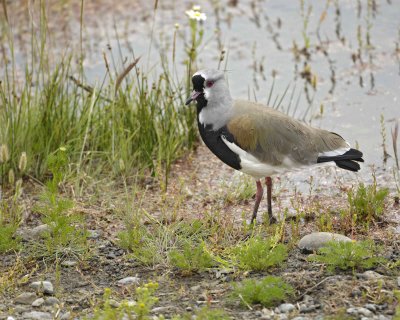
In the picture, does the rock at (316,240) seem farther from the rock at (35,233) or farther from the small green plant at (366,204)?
the rock at (35,233)

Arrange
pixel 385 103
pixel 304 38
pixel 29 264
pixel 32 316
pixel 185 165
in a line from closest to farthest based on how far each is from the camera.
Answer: pixel 32 316 < pixel 29 264 < pixel 185 165 < pixel 385 103 < pixel 304 38

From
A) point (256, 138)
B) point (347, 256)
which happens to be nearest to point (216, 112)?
point (256, 138)

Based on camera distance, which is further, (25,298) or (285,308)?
(25,298)

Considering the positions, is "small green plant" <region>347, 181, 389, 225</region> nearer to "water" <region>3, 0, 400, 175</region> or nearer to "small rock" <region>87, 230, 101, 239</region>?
"water" <region>3, 0, 400, 175</region>

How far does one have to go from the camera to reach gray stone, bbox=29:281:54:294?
4887mm

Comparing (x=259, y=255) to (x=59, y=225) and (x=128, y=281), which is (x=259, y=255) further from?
(x=59, y=225)

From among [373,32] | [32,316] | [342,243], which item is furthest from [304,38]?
[32,316]

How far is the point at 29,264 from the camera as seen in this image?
17.4ft

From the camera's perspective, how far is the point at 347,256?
4.77 m

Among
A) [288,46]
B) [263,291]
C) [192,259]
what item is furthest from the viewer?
[288,46]

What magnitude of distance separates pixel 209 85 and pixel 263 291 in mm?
1828

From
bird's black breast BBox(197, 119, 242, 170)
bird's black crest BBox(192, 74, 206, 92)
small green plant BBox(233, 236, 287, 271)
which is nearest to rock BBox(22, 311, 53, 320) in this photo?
small green plant BBox(233, 236, 287, 271)

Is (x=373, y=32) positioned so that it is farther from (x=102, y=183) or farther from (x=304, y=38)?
(x=102, y=183)

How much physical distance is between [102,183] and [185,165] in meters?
0.81
